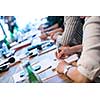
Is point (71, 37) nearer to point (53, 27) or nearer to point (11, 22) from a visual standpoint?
point (53, 27)

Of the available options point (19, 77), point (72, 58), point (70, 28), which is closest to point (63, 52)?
point (72, 58)

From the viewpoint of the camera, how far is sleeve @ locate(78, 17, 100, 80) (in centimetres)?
182

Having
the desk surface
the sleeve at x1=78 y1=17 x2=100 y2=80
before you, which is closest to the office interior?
the desk surface

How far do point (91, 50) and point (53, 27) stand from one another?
0.32 m

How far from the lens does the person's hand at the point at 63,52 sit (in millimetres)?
1900

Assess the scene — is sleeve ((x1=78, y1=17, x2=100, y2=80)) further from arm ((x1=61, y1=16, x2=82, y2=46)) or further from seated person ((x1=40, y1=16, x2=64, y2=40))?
seated person ((x1=40, y1=16, x2=64, y2=40))

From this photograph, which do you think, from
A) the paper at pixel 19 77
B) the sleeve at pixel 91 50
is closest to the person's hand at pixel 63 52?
the sleeve at pixel 91 50

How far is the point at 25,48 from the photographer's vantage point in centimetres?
192
